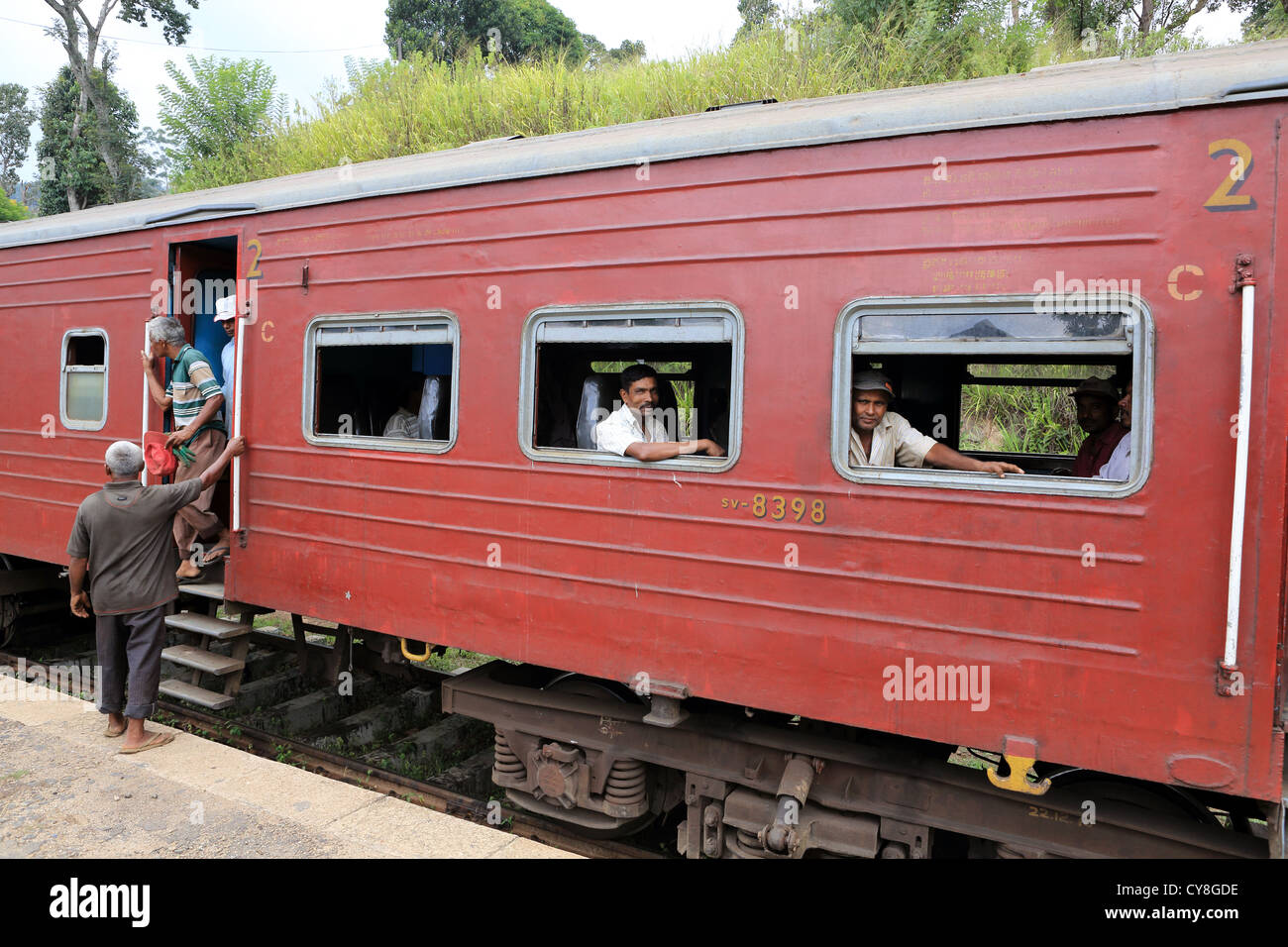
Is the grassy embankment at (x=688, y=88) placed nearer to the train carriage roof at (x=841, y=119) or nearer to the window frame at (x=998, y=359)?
the train carriage roof at (x=841, y=119)

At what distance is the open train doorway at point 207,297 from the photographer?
5836 millimetres

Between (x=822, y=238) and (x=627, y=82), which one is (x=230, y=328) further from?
(x=627, y=82)

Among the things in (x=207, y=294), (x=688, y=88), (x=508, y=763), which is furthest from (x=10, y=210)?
(x=508, y=763)

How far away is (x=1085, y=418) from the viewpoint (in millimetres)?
4266

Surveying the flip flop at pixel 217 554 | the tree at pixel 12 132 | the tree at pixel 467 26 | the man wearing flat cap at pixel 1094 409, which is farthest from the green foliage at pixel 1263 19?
the tree at pixel 12 132

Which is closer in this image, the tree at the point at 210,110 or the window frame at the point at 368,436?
the window frame at the point at 368,436

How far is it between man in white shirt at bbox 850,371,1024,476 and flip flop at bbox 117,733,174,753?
4353 millimetres

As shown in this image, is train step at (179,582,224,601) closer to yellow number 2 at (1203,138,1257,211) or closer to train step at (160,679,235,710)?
train step at (160,679,235,710)

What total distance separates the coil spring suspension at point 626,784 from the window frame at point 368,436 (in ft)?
6.08

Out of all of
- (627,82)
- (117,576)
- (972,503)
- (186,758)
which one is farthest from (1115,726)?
(627,82)

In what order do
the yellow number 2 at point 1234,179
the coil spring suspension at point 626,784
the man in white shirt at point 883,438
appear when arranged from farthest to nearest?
1. the coil spring suspension at point 626,784
2. the man in white shirt at point 883,438
3. the yellow number 2 at point 1234,179

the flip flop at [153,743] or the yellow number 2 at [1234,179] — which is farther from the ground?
the yellow number 2 at [1234,179]

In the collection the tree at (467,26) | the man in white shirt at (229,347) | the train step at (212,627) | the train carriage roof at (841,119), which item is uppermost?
the tree at (467,26)

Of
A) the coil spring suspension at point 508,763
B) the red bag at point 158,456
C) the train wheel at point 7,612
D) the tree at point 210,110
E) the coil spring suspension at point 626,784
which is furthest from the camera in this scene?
the tree at point 210,110
